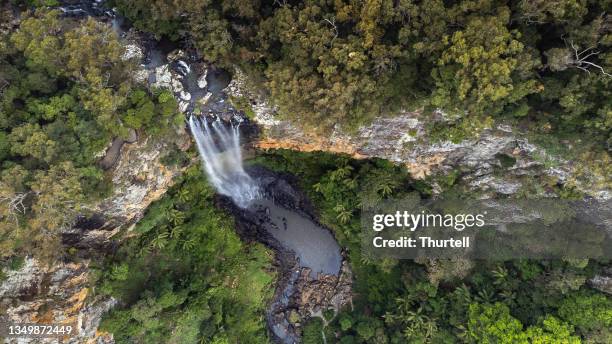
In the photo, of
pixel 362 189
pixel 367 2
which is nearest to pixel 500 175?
pixel 362 189

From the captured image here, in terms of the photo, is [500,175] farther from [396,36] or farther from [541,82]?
[396,36]

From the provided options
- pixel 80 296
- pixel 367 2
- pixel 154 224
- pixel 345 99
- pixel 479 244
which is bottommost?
pixel 479 244

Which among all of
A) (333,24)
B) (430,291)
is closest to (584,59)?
(333,24)

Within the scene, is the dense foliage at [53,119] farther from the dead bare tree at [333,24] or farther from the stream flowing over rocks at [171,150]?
the dead bare tree at [333,24]

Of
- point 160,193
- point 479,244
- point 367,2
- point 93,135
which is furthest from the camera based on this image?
point 479,244

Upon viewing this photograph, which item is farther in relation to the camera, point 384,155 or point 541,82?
point 384,155

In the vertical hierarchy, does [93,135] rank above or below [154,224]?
above

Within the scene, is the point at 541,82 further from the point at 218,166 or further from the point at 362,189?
the point at 218,166

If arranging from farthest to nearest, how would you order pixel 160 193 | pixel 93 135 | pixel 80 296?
pixel 160 193, pixel 80 296, pixel 93 135
